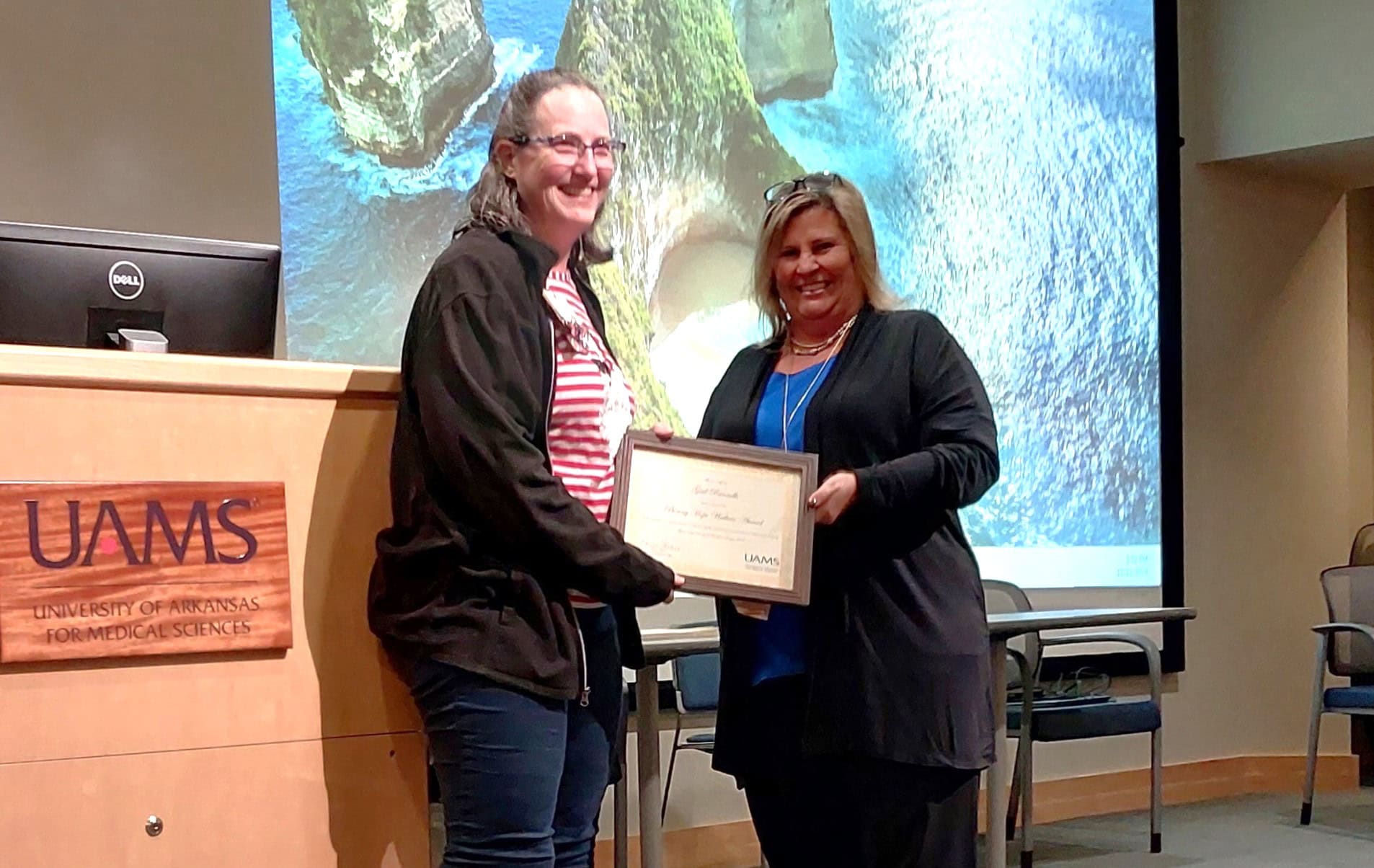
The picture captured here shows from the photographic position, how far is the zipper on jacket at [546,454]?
4.87ft

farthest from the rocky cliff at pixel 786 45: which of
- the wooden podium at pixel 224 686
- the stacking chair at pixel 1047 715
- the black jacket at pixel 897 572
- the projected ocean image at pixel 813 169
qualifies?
the wooden podium at pixel 224 686

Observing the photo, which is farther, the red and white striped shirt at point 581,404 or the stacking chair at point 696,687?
the stacking chair at point 696,687

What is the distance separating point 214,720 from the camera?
1.43 m

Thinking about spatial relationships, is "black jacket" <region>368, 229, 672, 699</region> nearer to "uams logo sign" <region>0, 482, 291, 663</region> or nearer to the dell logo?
"uams logo sign" <region>0, 482, 291, 663</region>

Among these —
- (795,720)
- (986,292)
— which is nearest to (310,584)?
(795,720)

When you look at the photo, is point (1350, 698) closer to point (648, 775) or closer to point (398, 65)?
point (648, 775)

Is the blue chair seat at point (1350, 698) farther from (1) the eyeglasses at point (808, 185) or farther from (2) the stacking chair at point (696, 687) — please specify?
(1) the eyeglasses at point (808, 185)

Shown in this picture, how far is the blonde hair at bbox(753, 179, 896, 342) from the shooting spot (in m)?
2.09

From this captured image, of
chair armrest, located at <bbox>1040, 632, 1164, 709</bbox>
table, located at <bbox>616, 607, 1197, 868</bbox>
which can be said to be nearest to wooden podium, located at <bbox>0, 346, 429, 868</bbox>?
table, located at <bbox>616, 607, 1197, 868</bbox>

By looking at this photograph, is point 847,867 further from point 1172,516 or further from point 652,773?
point 1172,516

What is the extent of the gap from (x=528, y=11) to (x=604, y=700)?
8.73 ft

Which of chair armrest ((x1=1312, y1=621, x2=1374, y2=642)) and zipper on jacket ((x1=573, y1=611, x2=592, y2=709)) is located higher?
zipper on jacket ((x1=573, y1=611, x2=592, y2=709))

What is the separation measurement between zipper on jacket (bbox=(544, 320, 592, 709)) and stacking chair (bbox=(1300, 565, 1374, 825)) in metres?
3.74

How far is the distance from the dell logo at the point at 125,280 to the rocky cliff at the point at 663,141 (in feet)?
7.22
